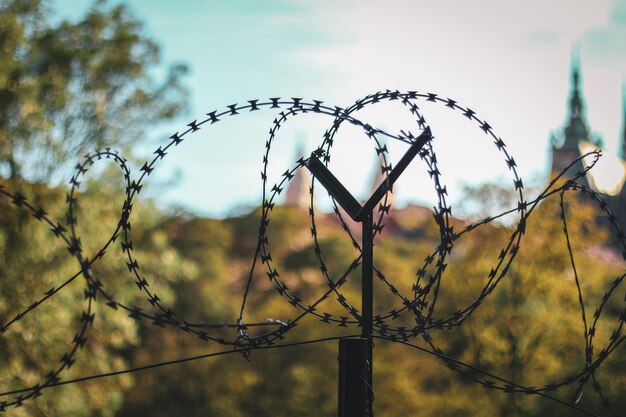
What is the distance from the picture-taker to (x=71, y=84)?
21.1 meters

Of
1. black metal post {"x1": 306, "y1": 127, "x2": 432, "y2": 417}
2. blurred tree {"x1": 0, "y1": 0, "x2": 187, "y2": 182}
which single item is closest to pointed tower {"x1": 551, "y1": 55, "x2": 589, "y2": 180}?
blurred tree {"x1": 0, "y1": 0, "x2": 187, "y2": 182}

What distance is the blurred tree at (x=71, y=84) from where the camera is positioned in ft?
64.2

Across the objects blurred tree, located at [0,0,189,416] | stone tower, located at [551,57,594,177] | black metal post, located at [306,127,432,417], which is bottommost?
black metal post, located at [306,127,432,417]

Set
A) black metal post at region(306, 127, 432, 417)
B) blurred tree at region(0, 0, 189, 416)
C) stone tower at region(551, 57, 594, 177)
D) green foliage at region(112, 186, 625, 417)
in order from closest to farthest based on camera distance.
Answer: black metal post at region(306, 127, 432, 417) → blurred tree at region(0, 0, 189, 416) → green foliage at region(112, 186, 625, 417) → stone tower at region(551, 57, 594, 177)

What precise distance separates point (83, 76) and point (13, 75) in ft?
A: 6.30

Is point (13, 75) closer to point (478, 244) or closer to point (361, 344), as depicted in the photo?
point (478, 244)

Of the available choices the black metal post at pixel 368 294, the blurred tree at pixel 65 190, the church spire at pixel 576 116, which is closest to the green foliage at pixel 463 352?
the blurred tree at pixel 65 190

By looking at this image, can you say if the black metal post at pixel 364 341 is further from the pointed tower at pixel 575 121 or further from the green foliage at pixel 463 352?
the pointed tower at pixel 575 121

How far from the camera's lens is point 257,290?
44750mm

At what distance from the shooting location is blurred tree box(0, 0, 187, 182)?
19562 mm

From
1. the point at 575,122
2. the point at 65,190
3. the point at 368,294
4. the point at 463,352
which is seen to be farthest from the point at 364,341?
the point at 575,122

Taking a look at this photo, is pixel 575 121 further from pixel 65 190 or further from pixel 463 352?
pixel 65 190

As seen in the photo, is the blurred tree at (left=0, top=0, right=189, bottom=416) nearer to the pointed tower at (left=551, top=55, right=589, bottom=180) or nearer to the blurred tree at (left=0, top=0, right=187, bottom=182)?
the blurred tree at (left=0, top=0, right=187, bottom=182)

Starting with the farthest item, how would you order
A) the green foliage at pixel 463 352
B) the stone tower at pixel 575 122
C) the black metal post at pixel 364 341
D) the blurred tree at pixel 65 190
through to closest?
the stone tower at pixel 575 122
the green foliage at pixel 463 352
the blurred tree at pixel 65 190
the black metal post at pixel 364 341
